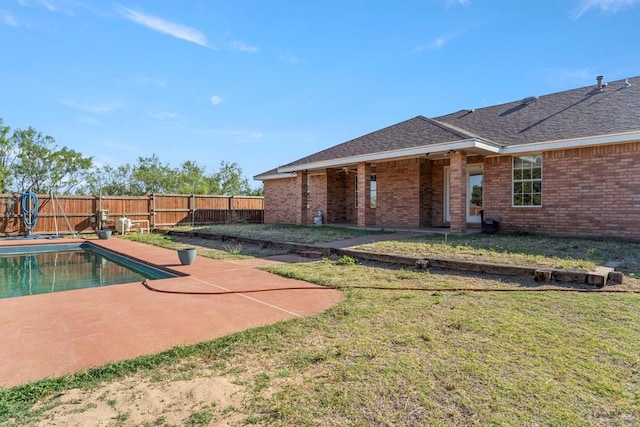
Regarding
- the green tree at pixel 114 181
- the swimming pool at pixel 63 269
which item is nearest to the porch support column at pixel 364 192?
the swimming pool at pixel 63 269

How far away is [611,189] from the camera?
32.5ft

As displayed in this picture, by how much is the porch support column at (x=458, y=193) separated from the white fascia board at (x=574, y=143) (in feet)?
5.18

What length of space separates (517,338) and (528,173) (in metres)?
9.57

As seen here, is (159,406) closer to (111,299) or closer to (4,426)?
(4,426)

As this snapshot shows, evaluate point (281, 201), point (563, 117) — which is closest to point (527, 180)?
point (563, 117)

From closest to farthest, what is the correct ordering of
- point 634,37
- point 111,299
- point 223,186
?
point 111,299 < point 634,37 < point 223,186

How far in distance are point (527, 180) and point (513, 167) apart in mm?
637

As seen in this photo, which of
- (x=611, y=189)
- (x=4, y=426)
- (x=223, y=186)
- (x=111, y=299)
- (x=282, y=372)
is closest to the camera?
(x=4, y=426)

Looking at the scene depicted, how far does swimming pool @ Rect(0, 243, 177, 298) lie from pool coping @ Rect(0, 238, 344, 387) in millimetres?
2365

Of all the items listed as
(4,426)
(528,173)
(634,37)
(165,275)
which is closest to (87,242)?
(165,275)

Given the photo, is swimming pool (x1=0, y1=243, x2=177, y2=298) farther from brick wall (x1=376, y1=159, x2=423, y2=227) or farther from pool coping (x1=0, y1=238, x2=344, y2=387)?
brick wall (x1=376, y1=159, x2=423, y2=227)

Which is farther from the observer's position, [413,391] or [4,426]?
[413,391]

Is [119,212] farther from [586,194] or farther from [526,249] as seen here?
[586,194]

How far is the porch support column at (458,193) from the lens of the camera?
443 inches
